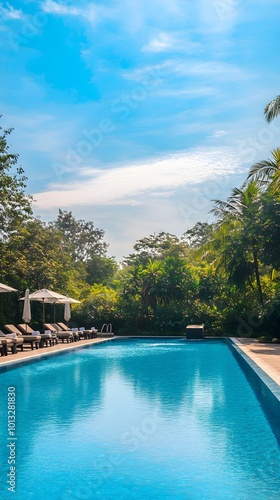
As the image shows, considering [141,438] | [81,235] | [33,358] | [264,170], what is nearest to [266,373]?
[141,438]

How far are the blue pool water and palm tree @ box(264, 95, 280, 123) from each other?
38.7 feet

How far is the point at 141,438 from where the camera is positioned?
705 centimetres

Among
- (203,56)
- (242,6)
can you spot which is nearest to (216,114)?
(203,56)

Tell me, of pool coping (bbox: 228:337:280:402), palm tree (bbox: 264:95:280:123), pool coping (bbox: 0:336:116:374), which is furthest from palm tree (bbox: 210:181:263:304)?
pool coping (bbox: 228:337:280:402)

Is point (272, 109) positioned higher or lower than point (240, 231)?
higher

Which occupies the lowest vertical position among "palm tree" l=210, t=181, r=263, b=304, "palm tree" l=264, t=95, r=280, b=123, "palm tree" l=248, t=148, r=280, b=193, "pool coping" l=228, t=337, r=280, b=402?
"pool coping" l=228, t=337, r=280, b=402

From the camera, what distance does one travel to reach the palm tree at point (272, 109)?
2102cm

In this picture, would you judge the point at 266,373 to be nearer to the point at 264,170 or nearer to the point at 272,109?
the point at 272,109

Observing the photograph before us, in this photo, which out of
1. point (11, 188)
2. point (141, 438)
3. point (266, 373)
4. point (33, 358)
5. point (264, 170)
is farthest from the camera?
point (264, 170)

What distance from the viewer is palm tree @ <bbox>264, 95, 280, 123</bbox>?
21.0m

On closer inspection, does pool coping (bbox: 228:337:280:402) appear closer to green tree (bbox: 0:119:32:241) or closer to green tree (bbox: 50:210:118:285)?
green tree (bbox: 0:119:32:241)

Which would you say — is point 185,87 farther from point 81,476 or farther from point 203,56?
point 81,476

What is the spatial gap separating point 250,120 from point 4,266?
1409 cm

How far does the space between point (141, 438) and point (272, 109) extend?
55.6ft
